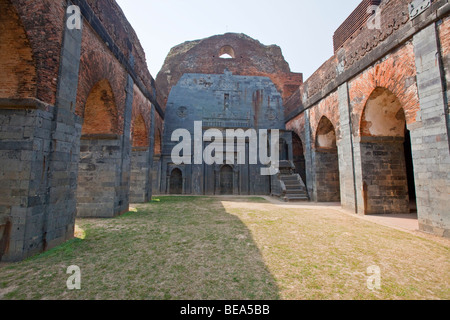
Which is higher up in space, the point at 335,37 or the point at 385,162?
the point at 335,37

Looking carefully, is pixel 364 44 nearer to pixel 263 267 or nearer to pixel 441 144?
pixel 441 144

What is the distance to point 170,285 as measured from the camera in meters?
2.51

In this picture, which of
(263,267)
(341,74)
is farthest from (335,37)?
(263,267)

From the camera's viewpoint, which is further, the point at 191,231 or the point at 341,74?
the point at 341,74

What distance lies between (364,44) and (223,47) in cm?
1428

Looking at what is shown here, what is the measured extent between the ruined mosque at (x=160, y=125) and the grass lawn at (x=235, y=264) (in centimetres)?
99

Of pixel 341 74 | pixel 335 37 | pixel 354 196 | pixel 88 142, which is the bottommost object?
pixel 354 196

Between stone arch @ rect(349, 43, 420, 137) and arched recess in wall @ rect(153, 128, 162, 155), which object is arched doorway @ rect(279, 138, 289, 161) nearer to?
stone arch @ rect(349, 43, 420, 137)

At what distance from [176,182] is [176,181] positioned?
3.1 inches

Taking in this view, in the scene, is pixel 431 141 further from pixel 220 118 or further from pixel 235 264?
pixel 220 118

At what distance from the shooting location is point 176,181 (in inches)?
613

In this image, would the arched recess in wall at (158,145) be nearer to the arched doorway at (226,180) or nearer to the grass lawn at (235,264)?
the arched doorway at (226,180)

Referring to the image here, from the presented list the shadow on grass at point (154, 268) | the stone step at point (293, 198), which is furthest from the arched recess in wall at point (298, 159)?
the shadow on grass at point (154, 268)

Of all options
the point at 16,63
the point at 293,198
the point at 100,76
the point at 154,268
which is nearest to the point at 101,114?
the point at 100,76
